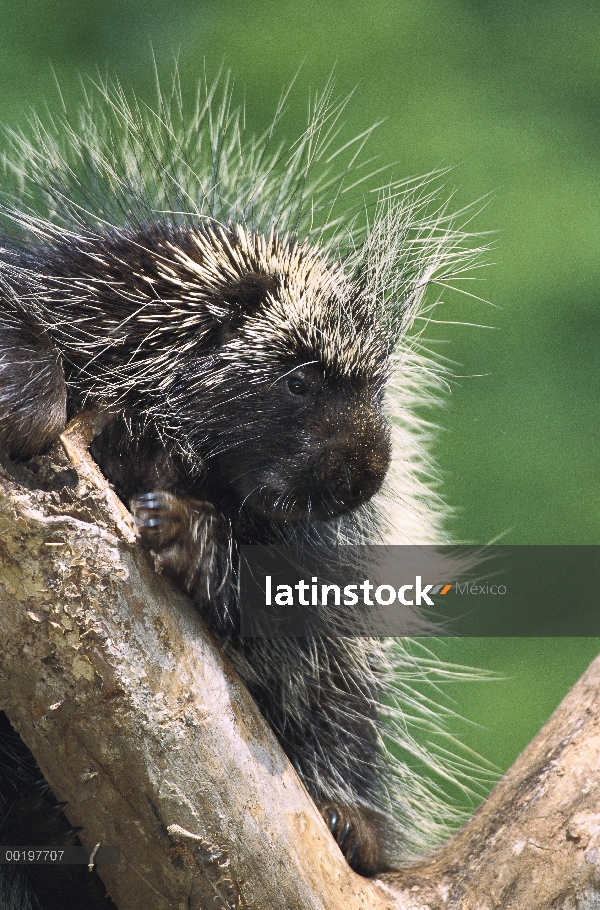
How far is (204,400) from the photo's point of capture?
72.0 inches

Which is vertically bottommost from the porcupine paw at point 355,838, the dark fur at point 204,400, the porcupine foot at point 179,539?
the porcupine paw at point 355,838

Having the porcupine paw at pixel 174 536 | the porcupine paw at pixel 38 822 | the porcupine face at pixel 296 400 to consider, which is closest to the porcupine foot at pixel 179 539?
the porcupine paw at pixel 174 536

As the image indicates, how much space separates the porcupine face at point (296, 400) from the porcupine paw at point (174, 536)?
0.18 metres

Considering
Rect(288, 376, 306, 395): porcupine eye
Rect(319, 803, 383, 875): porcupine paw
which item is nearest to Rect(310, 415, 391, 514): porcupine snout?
Rect(288, 376, 306, 395): porcupine eye

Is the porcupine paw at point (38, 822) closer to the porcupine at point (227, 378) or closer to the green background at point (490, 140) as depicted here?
the porcupine at point (227, 378)

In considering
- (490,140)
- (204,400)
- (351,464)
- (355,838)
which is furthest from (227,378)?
(490,140)

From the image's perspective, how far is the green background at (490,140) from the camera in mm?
3777

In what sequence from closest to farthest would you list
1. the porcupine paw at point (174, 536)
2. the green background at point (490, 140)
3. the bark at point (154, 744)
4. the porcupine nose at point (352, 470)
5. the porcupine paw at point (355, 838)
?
1. the bark at point (154, 744)
2. the porcupine paw at point (174, 536)
3. the porcupine nose at point (352, 470)
4. the porcupine paw at point (355, 838)
5. the green background at point (490, 140)

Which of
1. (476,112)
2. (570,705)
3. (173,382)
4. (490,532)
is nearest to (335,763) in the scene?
(570,705)

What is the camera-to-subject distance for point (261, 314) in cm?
185

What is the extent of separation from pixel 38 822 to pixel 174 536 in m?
0.67

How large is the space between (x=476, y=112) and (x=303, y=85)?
0.78 metres

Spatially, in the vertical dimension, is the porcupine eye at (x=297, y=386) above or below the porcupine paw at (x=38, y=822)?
above

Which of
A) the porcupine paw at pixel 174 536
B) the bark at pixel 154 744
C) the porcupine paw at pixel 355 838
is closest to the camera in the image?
the bark at pixel 154 744
